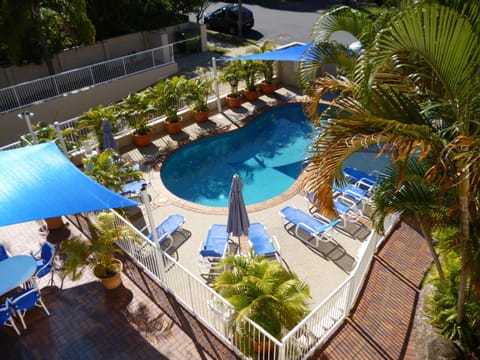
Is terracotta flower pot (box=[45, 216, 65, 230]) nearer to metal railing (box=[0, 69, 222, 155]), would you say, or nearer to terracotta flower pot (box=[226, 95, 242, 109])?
metal railing (box=[0, 69, 222, 155])

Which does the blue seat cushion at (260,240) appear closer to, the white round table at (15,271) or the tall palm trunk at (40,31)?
the white round table at (15,271)

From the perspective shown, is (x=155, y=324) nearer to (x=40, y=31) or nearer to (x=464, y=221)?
(x=464, y=221)

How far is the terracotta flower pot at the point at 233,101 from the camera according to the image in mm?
17391

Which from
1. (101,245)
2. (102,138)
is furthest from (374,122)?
(102,138)

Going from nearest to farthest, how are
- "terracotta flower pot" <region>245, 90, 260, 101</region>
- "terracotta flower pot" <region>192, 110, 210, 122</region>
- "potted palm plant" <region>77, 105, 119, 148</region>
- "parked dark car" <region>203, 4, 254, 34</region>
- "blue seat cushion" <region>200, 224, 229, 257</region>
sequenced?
"blue seat cushion" <region>200, 224, 229, 257</region> → "potted palm plant" <region>77, 105, 119, 148</region> → "terracotta flower pot" <region>192, 110, 210, 122</region> → "terracotta flower pot" <region>245, 90, 260, 101</region> → "parked dark car" <region>203, 4, 254, 34</region>

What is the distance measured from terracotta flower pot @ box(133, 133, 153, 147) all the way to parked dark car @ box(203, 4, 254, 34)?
55.5 feet

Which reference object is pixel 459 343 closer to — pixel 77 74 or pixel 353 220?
pixel 353 220

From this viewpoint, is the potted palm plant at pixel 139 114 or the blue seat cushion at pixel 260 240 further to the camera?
the potted palm plant at pixel 139 114

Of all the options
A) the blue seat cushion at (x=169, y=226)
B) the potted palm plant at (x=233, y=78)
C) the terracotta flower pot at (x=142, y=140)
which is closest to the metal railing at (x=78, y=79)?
the terracotta flower pot at (x=142, y=140)

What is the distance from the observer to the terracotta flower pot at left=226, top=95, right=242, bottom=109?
17.4 meters

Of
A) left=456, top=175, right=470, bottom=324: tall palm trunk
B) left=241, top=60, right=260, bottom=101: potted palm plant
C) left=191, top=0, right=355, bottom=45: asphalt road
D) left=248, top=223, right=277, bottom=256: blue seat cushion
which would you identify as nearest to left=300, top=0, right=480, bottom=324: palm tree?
left=456, top=175, right=470, bottom=324: tall palm trunk

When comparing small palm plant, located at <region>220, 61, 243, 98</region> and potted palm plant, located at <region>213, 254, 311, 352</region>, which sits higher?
small palm plant, located at <region>220, 61, 243, 98</region>

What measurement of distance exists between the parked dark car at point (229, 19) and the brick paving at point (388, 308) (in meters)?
22.8

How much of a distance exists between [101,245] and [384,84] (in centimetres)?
585
